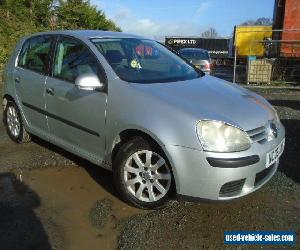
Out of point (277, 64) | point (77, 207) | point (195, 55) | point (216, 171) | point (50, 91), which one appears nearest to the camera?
point (216, 171)

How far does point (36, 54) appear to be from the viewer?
5.42m

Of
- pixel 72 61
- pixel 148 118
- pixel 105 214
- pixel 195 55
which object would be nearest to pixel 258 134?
pixel 148 118

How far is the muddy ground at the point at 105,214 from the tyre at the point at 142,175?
0.44ft

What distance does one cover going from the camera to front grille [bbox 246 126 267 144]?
3.58m

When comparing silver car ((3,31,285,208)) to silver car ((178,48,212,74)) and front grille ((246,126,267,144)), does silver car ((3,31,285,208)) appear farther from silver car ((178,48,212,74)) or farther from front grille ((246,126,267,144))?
silver car ((178,48,212,74))

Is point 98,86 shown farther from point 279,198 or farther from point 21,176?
point 279,198

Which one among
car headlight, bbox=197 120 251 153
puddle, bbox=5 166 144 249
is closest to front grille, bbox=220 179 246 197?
car headlight, bbox=197 120 251 153

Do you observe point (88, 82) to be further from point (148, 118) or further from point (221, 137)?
point (221, 137)

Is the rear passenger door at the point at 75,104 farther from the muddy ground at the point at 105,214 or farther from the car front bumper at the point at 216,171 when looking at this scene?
the car front bumper at the point at 216,171

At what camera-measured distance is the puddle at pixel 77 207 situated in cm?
350

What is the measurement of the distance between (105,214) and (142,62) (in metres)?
1.75

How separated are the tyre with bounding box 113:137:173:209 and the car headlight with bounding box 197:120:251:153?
0.46m

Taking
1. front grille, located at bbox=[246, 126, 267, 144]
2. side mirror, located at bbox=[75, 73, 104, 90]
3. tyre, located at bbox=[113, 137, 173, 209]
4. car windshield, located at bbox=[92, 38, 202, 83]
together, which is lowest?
tyre, located at bbox=[113, 137, 173, 209]

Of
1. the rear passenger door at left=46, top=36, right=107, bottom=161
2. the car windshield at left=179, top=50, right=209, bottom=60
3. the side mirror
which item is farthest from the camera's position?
the car windshield at left=179, top=50, right=209, bottom=60
